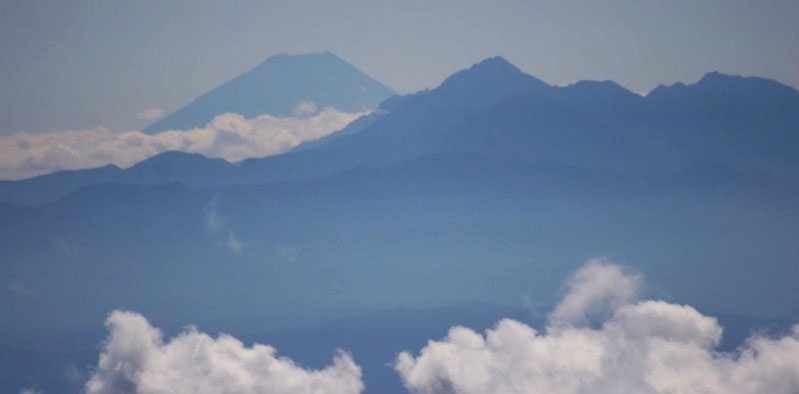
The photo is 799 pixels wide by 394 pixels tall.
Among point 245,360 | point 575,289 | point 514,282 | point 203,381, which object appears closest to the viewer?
point 203,381

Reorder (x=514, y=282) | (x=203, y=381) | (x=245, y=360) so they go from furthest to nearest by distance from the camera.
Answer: (x=514, y=282), (x=245, y=360), (x=203, y=381)

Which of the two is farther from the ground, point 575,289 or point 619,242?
point 619,242

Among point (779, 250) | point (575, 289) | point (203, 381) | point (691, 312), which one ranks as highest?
point (779, 250)

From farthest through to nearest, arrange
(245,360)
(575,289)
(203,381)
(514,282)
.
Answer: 1. (514,282)
2. (575,289)
3. (245,360)
4. (203,381)

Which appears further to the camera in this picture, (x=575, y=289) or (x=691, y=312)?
(x=575, y=289)

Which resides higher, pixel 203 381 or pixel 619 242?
pixel 619 242

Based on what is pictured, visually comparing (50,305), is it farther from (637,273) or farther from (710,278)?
(710,278)

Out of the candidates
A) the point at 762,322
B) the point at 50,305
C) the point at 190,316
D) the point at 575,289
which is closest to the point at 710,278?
the point at 762,322

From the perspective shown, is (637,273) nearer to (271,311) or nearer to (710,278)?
(710,278)

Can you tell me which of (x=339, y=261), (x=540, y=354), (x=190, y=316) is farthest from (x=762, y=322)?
(x=190, y=316)
